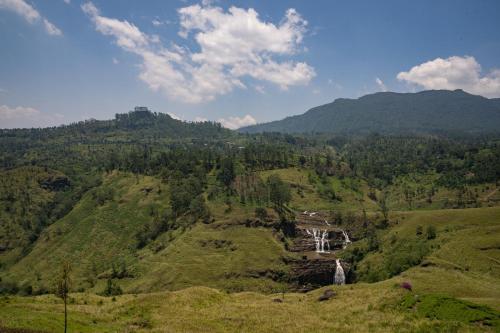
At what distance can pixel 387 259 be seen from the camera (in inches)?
4400

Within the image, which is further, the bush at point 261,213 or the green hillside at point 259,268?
the bush at point 261,213

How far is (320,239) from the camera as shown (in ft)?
461

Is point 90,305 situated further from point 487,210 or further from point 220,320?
point 487,210

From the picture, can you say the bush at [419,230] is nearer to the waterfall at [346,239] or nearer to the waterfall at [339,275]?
the waterfall at [339,275]

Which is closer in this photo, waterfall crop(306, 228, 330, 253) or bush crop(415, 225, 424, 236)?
bush crop(415, 225, 424, 236)

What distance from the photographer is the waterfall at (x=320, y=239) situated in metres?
136

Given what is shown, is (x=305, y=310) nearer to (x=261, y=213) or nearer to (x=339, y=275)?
(x=339, y=275)

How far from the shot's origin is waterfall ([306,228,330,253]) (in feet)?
448

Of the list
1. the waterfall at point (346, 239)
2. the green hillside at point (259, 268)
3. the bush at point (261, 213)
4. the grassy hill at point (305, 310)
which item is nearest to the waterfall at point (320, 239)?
the green hillside at point (259, 268)

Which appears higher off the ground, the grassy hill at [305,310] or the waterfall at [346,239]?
the grassy hill at [305,310]

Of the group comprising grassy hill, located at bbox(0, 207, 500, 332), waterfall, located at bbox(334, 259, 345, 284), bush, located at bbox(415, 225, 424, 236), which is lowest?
waterfall, located at bbox(334, 259, 345, 284)

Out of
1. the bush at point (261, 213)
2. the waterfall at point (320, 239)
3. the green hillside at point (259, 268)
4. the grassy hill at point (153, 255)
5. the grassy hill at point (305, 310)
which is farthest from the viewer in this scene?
the bush at point (261, 213)

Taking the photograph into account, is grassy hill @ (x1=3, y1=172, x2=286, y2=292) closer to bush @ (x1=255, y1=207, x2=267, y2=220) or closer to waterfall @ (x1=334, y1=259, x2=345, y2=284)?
bush @ (x1=255, y1=207, x2=267, y2=220)

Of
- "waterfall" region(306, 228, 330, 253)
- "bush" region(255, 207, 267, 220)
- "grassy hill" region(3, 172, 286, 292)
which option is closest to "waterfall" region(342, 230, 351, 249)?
"waterfall" region(306, 228, 330, 253)
